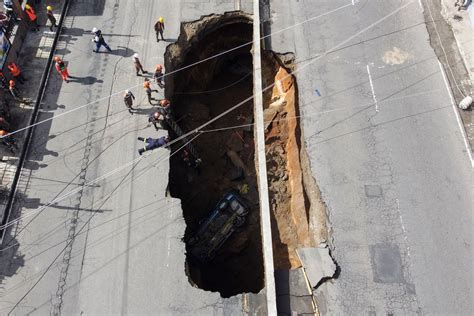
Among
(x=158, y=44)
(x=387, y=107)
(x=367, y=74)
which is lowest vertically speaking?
(x=387, y=107)

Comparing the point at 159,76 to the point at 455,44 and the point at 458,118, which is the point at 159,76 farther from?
the point at 455,44

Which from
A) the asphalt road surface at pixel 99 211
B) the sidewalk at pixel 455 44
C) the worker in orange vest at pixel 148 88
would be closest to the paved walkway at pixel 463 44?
the sidewalk at pixel 455 44

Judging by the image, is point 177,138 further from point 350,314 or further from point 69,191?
point 350,314

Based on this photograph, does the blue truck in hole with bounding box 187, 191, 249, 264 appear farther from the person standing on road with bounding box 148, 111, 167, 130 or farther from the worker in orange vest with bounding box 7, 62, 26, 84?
the worker in orange vest with bounding box 7, 62, 26, 84

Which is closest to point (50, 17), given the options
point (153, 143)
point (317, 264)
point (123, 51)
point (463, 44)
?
point (123, 51)

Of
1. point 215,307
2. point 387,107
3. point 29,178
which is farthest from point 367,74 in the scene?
point 29,178

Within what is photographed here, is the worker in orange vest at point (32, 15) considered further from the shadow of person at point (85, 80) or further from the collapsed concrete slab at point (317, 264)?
the collapsed concrete slab at point (317, 264)
